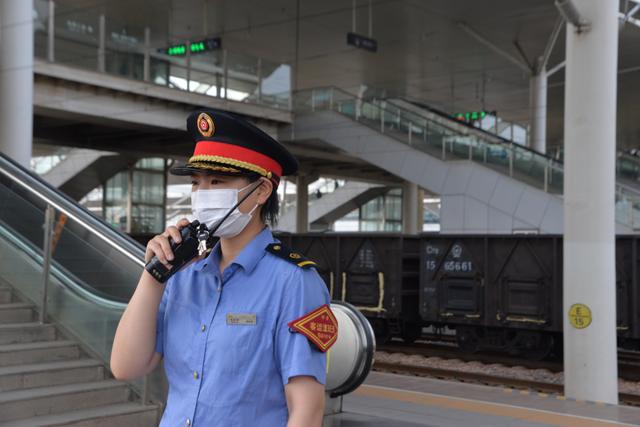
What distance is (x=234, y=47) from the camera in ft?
102

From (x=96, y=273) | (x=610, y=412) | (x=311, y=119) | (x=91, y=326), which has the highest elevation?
(x=311, y=119)

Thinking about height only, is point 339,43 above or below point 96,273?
above

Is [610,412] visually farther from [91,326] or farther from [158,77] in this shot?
[158,77]

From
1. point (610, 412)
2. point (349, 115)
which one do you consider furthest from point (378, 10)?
point (610, 412)

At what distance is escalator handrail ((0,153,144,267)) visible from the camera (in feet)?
19.9

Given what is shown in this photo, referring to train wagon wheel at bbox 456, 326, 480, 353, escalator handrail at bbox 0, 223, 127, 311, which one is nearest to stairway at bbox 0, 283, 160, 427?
escalator handrail at bbox 0, 223, 127, 311

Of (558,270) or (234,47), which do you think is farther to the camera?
(234,47)

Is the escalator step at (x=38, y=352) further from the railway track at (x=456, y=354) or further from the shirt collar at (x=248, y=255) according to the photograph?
the railway track at (x=456, y=354)

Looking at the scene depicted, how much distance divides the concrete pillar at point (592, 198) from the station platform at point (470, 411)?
605 millimetres

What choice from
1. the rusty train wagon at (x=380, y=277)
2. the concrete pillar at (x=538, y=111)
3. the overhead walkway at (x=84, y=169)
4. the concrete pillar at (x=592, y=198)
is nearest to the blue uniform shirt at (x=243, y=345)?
the concrete pillar at (x=592, y=198)

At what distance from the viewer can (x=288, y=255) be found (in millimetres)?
2139

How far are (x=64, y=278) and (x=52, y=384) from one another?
1.03m

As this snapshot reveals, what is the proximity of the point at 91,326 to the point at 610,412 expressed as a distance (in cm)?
571

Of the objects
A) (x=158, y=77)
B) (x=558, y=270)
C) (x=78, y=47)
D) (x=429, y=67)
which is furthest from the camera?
(x=429, y=67)
